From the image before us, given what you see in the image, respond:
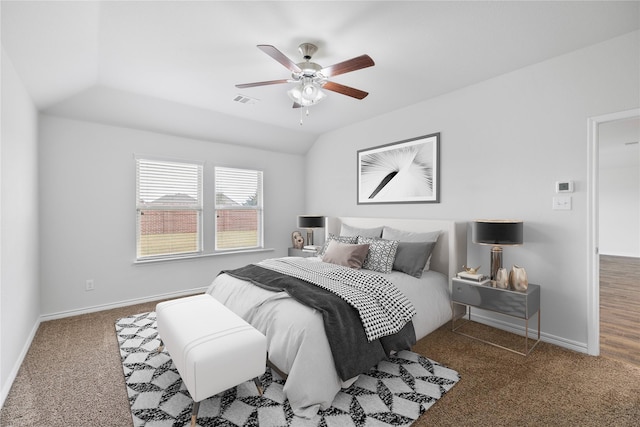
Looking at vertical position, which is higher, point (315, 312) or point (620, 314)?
point (315, 312)

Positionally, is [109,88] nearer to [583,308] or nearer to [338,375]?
[338,375]

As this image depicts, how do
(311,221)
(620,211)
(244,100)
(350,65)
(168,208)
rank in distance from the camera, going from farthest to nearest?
(620,211) < (311,221) < (168,208) < (244,100) < (350,65)

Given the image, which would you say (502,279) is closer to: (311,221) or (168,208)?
(311,221)

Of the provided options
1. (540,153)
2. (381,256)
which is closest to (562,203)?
(540,153)

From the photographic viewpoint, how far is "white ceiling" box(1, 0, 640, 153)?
2.09 metres

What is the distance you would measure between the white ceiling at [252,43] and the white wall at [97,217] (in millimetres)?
334

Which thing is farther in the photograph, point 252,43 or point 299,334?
point 252,43

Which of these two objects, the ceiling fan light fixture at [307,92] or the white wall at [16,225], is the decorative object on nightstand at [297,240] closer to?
the ceiling fan light fixture at [307,92]

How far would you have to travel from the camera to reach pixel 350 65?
2.25 metres

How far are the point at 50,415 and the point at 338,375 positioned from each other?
1.83 meters

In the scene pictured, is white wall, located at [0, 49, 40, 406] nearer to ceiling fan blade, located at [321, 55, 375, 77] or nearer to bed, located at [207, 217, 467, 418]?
bed, located at [207, 217, 467, 418]

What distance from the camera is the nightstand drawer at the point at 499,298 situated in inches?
103

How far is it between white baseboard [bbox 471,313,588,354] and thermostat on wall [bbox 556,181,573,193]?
4.22 feet

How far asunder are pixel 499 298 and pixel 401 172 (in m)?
1.98
